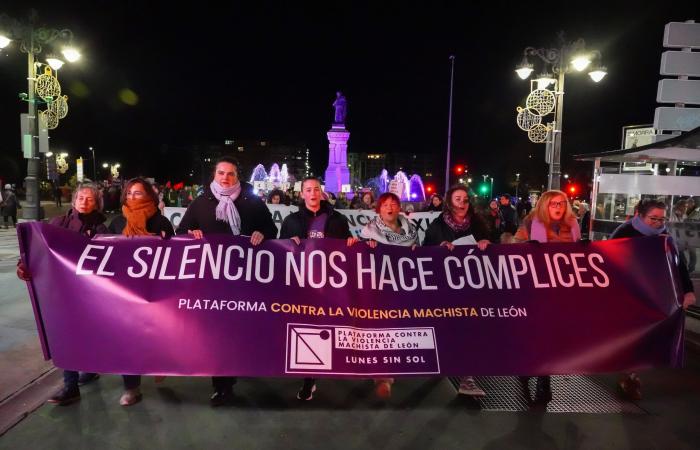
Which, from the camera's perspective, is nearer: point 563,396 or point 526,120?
point 563,396

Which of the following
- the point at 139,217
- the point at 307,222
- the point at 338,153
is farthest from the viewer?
the point at 338,153

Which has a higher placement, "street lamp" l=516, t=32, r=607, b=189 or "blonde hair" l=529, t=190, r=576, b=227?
"street lamp" l=516, t=32, r=607, b=189

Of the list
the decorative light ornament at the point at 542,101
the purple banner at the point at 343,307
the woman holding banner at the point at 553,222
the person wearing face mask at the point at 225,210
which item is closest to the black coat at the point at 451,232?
the purple banner at the point at 343,307

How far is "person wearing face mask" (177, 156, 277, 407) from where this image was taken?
4.49 metres

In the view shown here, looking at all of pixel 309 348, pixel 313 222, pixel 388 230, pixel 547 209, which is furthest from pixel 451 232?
pixel 309 348

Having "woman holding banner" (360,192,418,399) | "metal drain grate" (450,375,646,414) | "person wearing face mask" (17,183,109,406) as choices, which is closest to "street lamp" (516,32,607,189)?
"metal drain grate" (450,375,646,414)

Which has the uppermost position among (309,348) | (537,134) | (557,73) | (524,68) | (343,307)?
(524,68)

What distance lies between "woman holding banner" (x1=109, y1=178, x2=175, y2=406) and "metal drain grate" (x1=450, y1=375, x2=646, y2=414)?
2848mm

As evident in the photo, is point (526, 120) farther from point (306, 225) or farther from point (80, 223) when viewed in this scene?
point (80, 223)

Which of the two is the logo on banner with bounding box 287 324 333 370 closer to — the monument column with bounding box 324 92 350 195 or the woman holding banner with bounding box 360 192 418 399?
the woman holding banner with bounding box 360 192 418 399

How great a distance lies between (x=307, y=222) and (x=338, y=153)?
43564 millimetres

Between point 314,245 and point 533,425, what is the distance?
223 cm

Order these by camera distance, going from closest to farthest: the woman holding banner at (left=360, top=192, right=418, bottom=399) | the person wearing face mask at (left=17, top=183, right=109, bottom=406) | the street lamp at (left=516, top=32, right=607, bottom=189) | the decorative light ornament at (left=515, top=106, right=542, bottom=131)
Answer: the person wearing face mask at (left=17, top=183, right=109, bottom=406)
the woman holding banner at (left=360, top=192, right=418, bottom=399)
the street lamp at (left=516, top=32, right=607, bottom=189)
the decorative light ornament at (left=515, top=106, right=542, bottom=131)

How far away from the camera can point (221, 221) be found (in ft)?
14.8
